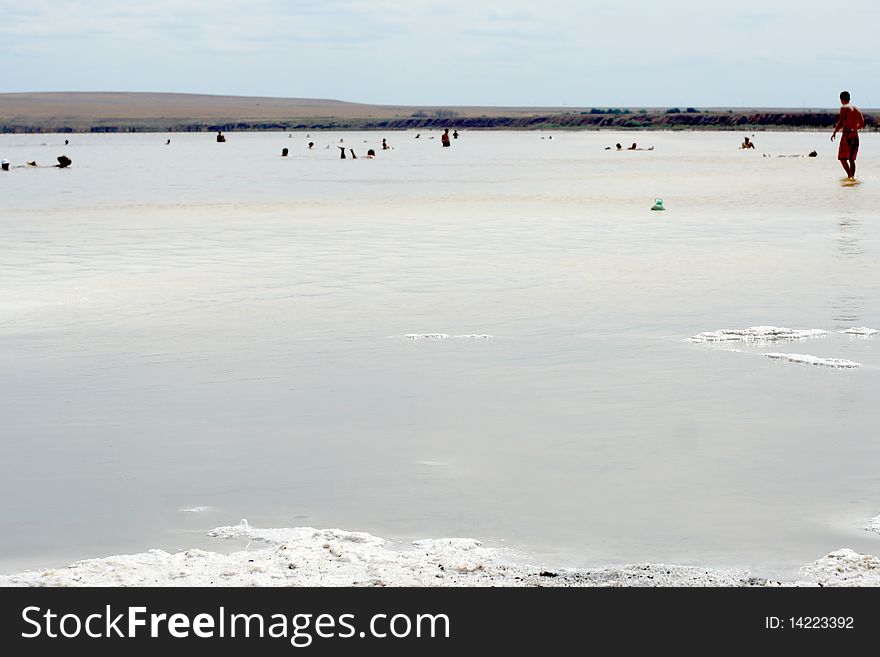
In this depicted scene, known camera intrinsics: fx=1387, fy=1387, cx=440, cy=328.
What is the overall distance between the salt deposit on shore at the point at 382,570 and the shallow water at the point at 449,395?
20 cm

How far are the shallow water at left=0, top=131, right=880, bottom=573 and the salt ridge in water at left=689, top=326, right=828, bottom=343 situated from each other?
0.59 ft

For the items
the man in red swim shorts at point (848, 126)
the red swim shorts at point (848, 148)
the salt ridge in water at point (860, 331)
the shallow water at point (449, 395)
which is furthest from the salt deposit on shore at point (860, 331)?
the red swim shorts at point (848, 148)

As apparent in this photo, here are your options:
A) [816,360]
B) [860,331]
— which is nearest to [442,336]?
[816,360]

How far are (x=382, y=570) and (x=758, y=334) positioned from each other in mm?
6284

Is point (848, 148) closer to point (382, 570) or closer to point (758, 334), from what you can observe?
point (758, 334)

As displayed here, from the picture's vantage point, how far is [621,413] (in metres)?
8.55

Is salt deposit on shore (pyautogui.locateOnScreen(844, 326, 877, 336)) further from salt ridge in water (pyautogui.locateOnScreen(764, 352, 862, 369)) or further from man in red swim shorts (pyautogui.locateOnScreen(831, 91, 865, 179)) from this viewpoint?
man in red swim shorts (pyautogui.locateOnScreen(831, 91, 865, 179))

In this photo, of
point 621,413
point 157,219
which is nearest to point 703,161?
point 157,219

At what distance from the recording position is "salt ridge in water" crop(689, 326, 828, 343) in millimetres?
11133

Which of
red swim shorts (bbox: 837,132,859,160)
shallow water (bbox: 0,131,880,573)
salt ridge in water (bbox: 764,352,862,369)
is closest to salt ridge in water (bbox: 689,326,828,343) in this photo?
shallow water (bbox: 0,131,880,573)

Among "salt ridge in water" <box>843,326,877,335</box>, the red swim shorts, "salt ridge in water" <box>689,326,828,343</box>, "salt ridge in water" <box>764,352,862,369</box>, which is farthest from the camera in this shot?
the red swim shorts

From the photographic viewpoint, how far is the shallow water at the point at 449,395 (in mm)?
6551
